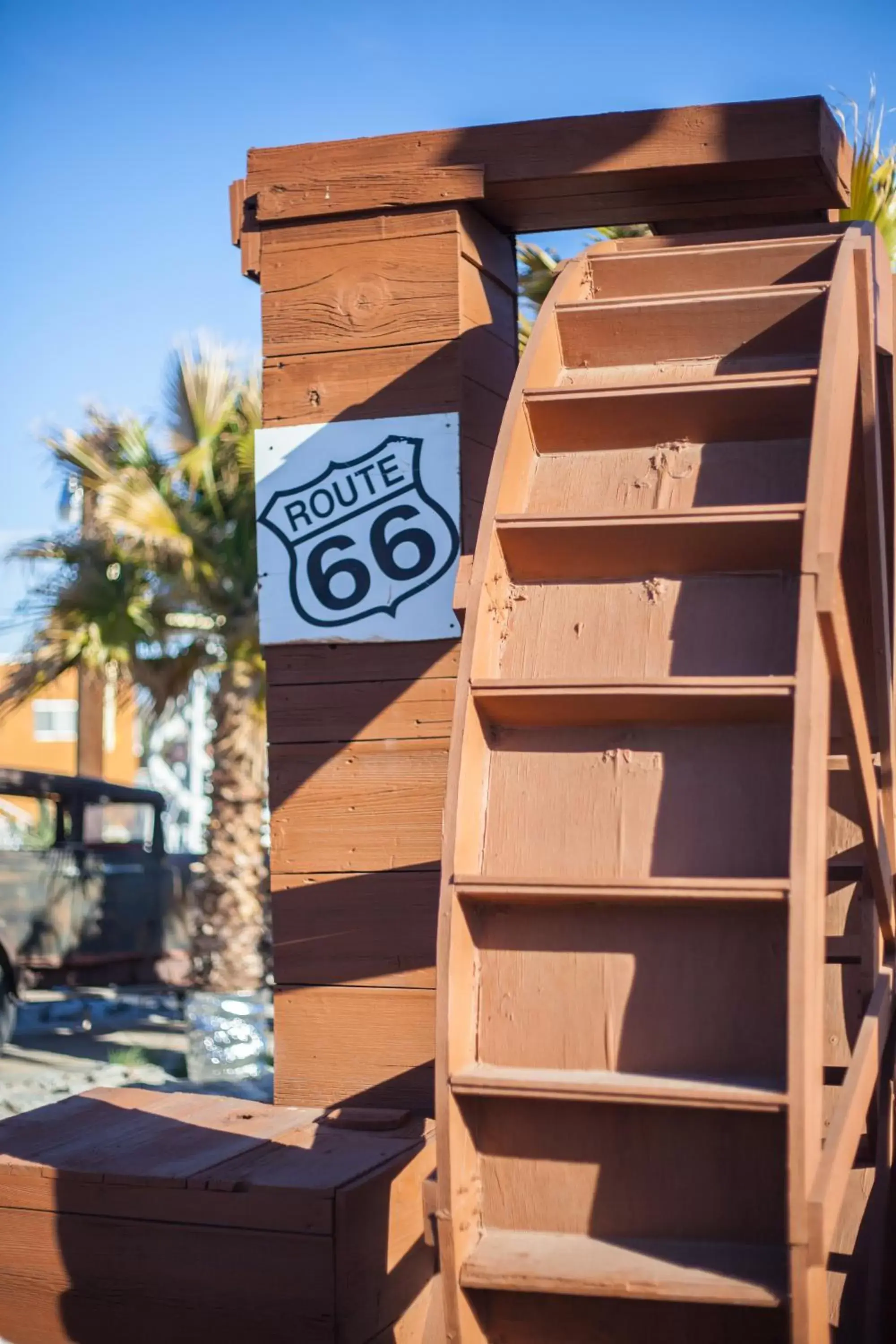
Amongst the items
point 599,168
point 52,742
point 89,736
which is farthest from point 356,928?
point 52,742

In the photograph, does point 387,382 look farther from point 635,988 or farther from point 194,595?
point 194,595

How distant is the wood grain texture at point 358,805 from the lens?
15.5ft

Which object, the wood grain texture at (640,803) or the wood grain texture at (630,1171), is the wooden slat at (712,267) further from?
the wood grain texture at (630,1171)

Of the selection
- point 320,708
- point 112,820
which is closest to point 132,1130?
point 320,708

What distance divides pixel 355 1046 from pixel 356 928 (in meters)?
0.37

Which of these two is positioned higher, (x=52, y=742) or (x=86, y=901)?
(x=52, y=742)

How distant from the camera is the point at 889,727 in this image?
390 cm

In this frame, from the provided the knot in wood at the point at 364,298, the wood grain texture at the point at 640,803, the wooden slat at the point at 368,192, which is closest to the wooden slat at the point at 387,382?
the knot in wood at the point at 364,298

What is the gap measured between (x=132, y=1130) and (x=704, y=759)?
230 cm

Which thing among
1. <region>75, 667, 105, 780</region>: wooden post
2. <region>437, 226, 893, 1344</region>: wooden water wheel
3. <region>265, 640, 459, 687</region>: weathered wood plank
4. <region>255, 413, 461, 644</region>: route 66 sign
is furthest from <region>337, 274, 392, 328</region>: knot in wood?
<region>75, 667, 105, 780</region>: wooden post

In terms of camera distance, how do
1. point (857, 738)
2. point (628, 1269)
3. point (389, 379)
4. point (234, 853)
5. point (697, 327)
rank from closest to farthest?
point (628, 1269) < point (857, 738) < point (697, 327) < point (389, 379) < point (234, 853)

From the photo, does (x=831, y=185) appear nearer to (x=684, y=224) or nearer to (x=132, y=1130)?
(x=684, y=224)

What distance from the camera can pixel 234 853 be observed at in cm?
1338

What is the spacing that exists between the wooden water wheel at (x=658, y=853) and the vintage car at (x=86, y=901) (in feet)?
30.5
